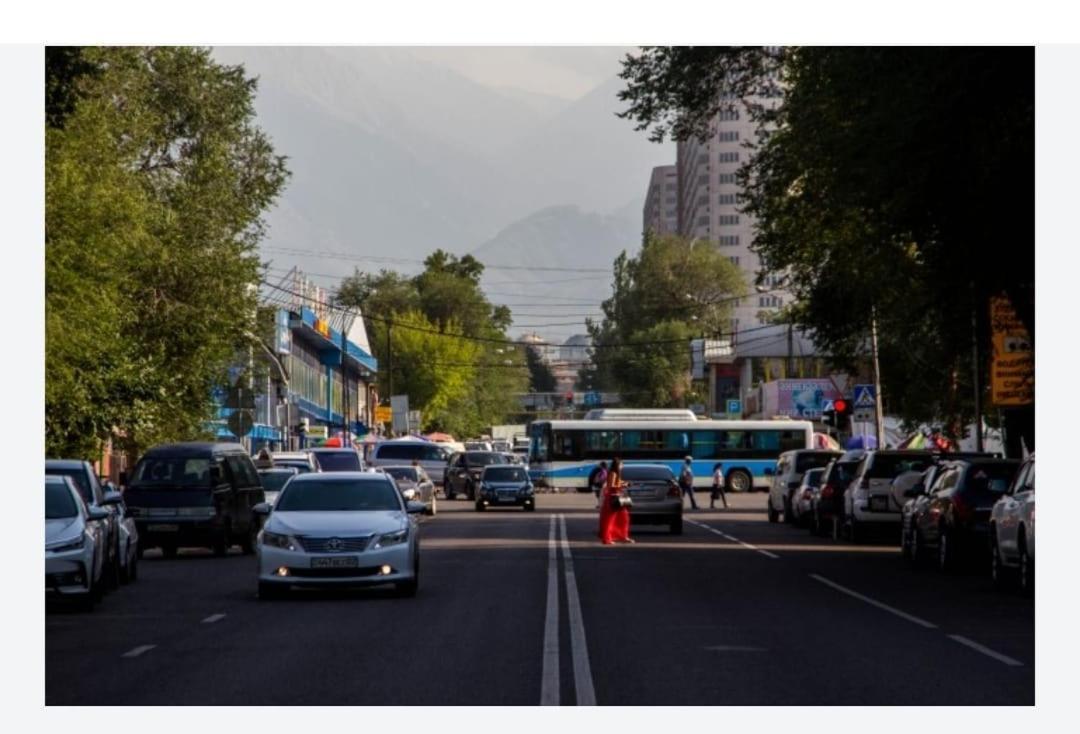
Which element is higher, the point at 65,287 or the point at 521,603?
the point at 65,287

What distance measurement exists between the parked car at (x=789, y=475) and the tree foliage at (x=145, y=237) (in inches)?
579

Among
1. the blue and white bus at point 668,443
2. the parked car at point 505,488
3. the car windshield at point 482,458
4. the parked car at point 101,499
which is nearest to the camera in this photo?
the parked car at point 101,499

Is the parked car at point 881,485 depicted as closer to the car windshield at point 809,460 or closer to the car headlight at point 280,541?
the car windshield at point 809,460

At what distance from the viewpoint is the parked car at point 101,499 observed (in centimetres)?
2653

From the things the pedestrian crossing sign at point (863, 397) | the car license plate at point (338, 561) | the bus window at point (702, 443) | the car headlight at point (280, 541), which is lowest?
the car license plate at point (338, 561)

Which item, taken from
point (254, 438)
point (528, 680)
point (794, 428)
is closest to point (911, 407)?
point (794, 428)

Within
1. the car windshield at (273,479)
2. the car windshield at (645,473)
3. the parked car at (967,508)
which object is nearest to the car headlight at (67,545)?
the parked car at (967,508)

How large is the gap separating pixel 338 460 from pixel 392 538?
31953mm

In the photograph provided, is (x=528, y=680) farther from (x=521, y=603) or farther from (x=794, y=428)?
(x=794, y=428)

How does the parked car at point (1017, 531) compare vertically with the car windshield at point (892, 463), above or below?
below

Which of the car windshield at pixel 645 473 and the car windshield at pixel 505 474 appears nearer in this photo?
the car windshield at pixel 645 473

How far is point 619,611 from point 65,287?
49.5ft

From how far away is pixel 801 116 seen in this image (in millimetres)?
35062

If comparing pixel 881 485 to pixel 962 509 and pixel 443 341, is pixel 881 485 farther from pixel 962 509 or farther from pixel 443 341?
pixel 443 341
